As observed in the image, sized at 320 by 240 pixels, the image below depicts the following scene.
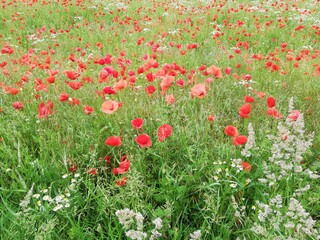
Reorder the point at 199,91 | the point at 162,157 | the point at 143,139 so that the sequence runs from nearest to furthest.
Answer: the point at 143,139 < the point at 162,157 < the point at 199,91

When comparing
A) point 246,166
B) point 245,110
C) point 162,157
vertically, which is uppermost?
point 245,110

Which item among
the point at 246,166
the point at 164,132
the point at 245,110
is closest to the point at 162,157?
the point at 164,132

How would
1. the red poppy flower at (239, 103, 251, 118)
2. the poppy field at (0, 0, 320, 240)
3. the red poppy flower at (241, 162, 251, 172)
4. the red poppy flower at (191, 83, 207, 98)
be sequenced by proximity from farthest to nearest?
the red poppy flower at (191, 83, 207, 98) < the red poppy flower at (239, 103, 251, 118) < the red poppy flower at (241, 162, 251, 172) < the poppy field at (0, 0, 320, 240)

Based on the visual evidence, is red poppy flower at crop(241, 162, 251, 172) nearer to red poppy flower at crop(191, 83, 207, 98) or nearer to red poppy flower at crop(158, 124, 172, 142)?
red poppy flower at crop(158, 124, 172, 142)

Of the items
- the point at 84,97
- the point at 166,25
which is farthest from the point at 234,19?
the point at 84,97

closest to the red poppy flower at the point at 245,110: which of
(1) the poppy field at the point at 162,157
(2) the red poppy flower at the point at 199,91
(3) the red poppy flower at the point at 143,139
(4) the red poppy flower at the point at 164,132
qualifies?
(1) the poppy field at the point at 162,157

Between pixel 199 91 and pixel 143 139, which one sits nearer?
pixel 143 139

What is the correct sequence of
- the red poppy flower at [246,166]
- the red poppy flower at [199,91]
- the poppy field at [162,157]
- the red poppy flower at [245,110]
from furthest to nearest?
the red poppy flower at [199,91]
the red poppy flower at [245,110]
the red poppy flower at [246,166]
the poppy field at [162,157]

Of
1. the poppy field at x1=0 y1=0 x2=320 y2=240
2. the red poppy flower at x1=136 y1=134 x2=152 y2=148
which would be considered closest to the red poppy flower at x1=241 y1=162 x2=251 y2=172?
the poppy field at x1=0 y1=0 x2=320 y2=240

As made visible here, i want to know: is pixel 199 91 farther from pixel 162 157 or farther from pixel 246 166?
pixel 246 166

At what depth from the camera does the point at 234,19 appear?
8242 millimetres

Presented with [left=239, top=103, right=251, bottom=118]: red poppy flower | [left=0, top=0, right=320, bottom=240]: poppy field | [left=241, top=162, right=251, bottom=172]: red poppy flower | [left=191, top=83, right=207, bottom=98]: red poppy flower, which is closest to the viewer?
[left=0, top=0, right=320, bottom=240]: poppy field

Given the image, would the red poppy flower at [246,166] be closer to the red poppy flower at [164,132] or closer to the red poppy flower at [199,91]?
the red poppy flower at [164,132]

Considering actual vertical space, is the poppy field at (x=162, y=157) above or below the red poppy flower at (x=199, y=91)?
below
